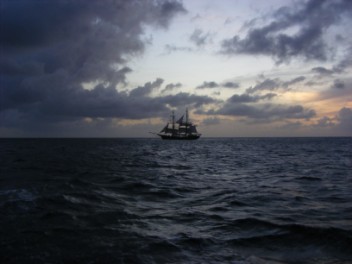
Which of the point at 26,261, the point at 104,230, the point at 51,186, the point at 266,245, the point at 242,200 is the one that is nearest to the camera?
the point at 26,261

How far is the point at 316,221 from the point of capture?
10930 mm

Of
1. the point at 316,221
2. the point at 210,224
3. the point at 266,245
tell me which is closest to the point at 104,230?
the point at 210,224

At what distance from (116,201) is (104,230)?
466 centimetres

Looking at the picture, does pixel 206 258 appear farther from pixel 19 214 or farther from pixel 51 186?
pixel 51 186

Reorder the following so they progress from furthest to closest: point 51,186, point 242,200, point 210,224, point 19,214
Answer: point 51,186 < point 242,200 < point 19,214 < point 210,224

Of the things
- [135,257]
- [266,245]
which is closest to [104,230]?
[135,257]

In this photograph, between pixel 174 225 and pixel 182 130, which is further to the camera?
pixel 182 130

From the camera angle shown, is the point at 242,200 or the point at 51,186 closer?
the point at 242,200

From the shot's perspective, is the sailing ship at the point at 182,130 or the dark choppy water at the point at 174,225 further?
the sailing ship at the point at 182,130

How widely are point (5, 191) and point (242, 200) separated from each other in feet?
36.0

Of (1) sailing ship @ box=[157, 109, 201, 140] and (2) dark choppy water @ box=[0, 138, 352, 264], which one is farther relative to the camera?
(1) sailing ship @ box=[157, 109, 201, 140]

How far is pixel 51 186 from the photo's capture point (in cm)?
1802

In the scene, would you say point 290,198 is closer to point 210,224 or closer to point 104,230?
point 210,224

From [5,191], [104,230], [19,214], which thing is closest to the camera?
[104,230]
